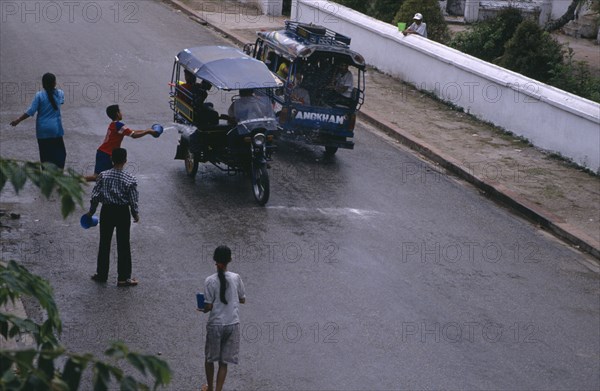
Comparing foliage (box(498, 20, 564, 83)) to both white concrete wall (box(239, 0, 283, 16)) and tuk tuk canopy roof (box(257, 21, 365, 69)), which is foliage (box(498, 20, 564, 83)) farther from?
white concrete wall (box(239, 0, 283, 16))

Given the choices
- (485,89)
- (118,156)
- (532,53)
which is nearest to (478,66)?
(485,89)

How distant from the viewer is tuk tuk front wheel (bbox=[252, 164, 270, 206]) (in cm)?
1472

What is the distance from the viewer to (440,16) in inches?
1059

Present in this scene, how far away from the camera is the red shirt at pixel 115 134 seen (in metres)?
13.6

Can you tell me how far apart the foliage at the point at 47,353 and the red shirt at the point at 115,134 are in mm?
8438

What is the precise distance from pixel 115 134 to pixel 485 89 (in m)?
10.3

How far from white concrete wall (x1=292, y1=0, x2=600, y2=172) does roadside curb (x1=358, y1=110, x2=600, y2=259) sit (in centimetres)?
230

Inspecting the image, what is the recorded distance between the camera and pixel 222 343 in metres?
9.02

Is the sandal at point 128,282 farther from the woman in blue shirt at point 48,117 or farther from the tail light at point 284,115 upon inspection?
the tail light at point 284,115

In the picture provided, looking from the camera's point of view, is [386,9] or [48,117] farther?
[386,9]

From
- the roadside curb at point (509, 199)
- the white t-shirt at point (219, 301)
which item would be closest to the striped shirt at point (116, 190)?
the white t-shirt at point (219, 301)

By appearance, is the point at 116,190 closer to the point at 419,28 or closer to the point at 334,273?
the point at 334,273

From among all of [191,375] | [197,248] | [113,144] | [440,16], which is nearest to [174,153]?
[113,144]

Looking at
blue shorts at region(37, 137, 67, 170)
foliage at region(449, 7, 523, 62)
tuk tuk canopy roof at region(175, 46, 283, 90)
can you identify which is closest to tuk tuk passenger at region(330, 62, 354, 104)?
→ tuk tuk canopy roof at region(175, 46, 283, 90)
